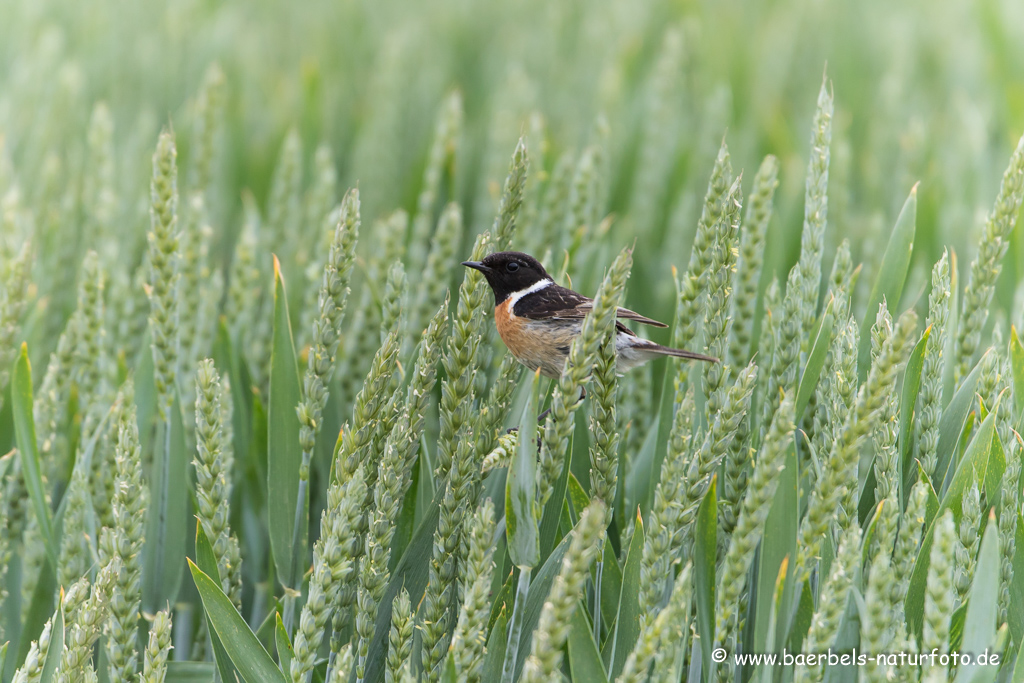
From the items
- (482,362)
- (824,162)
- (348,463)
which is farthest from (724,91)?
(348,463)

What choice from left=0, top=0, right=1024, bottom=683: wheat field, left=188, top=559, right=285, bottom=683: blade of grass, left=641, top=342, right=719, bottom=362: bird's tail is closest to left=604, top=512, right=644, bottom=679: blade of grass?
left=0, top=0, right=1024, bottom=683: wheat field

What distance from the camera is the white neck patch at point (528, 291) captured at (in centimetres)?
149

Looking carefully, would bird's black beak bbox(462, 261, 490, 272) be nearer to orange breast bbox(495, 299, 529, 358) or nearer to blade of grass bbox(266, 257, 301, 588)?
orange breast bbox(495, 299, 529, 358)

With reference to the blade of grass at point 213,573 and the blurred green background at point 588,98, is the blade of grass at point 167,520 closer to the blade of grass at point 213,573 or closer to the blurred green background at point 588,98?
the blade of grass at point 213,573

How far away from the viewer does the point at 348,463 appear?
1052 mm

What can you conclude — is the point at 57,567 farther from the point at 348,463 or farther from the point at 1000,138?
the point at 1000,138

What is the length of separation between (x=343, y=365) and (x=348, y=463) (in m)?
1.12

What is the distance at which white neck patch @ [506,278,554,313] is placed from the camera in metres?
1.49

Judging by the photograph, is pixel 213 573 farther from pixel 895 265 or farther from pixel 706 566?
pixel 895 265

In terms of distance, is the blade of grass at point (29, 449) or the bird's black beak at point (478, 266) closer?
the bird's black beak at point (478, 266)

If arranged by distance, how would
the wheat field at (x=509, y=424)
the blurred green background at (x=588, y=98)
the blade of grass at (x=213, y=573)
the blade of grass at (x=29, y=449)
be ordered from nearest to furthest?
the wheat field at (x=509, y=424) < the blade of grass at (x=213, y=573) < the blade of grass at (x=29, y=449) < the blurred green background at (x=588, y=98)

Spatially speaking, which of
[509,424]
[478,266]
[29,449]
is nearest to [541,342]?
[478,266]

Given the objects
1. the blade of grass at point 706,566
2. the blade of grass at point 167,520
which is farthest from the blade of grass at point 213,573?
the blade of grass at point 706,566

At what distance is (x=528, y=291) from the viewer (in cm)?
150
